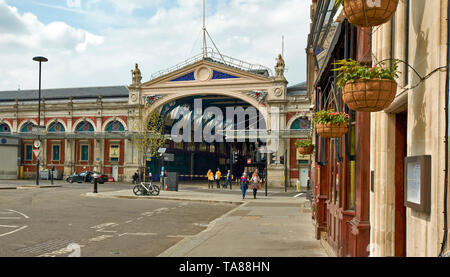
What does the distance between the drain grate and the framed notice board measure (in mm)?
7247

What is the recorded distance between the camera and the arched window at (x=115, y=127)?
48656 mm

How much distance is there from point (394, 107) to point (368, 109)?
115 cm

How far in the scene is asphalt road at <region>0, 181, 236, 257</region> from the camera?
30.8 ft

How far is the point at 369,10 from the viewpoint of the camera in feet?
13.0

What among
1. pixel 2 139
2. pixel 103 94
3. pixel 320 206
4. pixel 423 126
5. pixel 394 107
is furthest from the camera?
pixel 103 94

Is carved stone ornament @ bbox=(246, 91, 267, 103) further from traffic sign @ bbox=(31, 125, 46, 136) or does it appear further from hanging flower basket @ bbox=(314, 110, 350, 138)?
hanging flower basket @ bbox=(314, 110, 350, 138)

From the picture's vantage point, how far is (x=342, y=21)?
7555mm

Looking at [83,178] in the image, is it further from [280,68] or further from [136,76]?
[280,68]

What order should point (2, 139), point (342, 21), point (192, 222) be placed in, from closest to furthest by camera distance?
point (342, 21)
point (192, 222)
point (2, 139)

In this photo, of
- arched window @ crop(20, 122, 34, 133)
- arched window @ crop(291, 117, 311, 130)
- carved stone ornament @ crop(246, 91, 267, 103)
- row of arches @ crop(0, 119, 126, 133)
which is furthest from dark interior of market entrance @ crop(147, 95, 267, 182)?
arched window @ crop(20, 122, 34, 133)

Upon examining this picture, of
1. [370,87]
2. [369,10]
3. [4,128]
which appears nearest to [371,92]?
[370,87]

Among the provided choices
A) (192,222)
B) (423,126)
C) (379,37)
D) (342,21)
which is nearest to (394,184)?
(423,126)

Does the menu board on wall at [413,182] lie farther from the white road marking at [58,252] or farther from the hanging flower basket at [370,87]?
the white road marking at [58,252]
